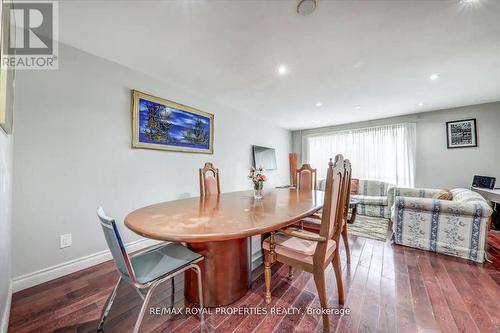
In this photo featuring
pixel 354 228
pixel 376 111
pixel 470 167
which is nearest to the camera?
pixel 354 228

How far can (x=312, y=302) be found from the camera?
150cm

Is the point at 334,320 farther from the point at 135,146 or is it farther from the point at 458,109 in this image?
the point at 458,109

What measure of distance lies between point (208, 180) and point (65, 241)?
60.0 inches

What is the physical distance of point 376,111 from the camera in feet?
13.8

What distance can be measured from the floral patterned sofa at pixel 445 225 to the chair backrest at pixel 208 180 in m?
2.52

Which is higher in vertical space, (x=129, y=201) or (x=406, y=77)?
(x=406, y=77)

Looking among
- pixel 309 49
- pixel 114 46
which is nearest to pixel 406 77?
pixel 309 49

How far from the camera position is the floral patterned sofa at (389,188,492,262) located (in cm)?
214

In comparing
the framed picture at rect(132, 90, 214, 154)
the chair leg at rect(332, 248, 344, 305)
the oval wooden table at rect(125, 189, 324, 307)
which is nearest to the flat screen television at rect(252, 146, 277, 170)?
the framed picture at rect(132, 90, 214, 154)

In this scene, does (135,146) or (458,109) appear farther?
(458,109)

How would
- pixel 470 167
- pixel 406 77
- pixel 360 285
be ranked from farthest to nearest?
pixel 470 167 < pixel 406 77 < pixel 360 285

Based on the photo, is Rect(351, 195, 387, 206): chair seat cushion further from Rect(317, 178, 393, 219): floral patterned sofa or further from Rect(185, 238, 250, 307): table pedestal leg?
Rect(185, 238, 250, 307): table pedestal leg

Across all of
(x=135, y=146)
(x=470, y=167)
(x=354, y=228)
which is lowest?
(x=354, y=228)

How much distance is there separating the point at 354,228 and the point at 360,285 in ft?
6.05
